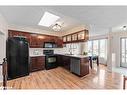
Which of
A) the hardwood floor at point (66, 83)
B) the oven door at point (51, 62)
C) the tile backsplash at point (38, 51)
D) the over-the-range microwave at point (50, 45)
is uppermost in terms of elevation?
the over-the-range microwave at point (50, 45)

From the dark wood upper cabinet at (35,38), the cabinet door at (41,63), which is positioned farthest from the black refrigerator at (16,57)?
the cabinet door at (41,63)

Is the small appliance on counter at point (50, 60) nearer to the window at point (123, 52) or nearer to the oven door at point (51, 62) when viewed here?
the oven door at point (51, 62)

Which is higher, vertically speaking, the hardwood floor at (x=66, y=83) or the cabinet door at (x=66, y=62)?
the cabinet door at (x=66, y=62)

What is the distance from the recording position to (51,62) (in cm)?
598

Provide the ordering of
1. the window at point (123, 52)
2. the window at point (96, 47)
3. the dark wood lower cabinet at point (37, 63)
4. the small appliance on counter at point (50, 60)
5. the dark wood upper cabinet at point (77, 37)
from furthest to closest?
the window at point (96, 47) < the window at point (123, 52) < the small appliance on counter at point (50, 60) < the dark wood lower cabinet at point (37, 63) < the dark wood upper cabinet at point (77, 37)

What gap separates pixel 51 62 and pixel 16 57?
2130 millimetres

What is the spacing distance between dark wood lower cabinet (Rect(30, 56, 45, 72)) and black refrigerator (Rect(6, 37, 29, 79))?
0.58m

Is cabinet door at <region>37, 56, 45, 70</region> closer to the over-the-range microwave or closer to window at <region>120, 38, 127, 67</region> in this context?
the over-the-range microwave

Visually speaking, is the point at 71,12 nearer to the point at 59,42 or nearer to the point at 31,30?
the point at 31,30

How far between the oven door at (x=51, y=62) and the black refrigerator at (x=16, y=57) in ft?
4.59

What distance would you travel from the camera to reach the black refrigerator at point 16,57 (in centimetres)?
418

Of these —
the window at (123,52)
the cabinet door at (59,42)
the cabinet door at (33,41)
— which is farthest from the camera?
the cabinet door at (59,42)

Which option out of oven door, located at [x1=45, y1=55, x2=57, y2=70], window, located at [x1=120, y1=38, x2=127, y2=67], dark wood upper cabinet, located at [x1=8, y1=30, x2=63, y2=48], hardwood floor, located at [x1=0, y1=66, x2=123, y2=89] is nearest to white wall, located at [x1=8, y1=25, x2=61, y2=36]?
dark wood upper cabinet, located at [x1=8, y1=30, x2=63, y2=48]

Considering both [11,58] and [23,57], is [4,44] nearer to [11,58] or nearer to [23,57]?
[11,58]
